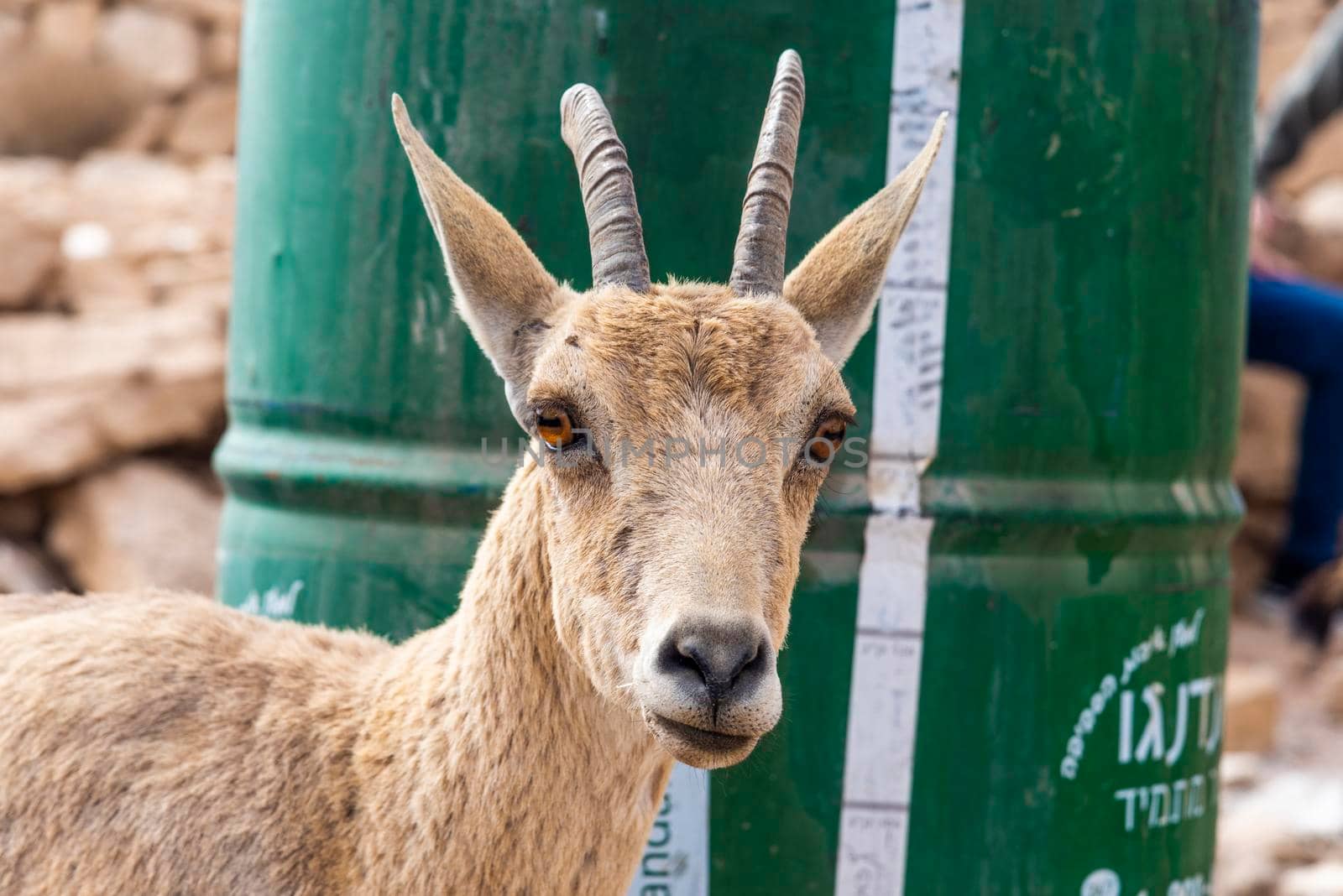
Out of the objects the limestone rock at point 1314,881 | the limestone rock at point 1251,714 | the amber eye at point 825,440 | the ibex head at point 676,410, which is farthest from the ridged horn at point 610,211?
the limestone rock at point 1251,714

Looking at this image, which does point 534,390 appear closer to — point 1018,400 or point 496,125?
point 496,125

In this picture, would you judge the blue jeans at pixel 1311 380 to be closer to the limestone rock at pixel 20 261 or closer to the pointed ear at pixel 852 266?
the pointed ear at pixel 852 266

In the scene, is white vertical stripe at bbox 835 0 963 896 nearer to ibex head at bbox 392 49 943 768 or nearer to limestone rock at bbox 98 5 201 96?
ibex head at bbox 392 49 943 768

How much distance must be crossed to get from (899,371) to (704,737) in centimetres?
128

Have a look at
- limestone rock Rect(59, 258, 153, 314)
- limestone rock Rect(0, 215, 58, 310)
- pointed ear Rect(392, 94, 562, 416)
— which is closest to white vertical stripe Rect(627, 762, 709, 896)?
pointed ear Rect(392, 94, 562, 416)

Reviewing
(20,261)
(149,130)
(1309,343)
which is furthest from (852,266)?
(149,130)

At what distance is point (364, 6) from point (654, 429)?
1.54 m

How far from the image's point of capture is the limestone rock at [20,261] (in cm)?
906

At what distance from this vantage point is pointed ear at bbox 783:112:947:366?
2912mm

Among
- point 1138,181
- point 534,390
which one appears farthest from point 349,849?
point 1138,181

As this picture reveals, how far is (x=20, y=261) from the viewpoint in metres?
9.15

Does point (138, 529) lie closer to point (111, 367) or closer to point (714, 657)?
point (111, 367)

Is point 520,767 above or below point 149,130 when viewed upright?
below

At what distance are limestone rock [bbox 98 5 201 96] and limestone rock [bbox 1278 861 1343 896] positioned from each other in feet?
36.2
